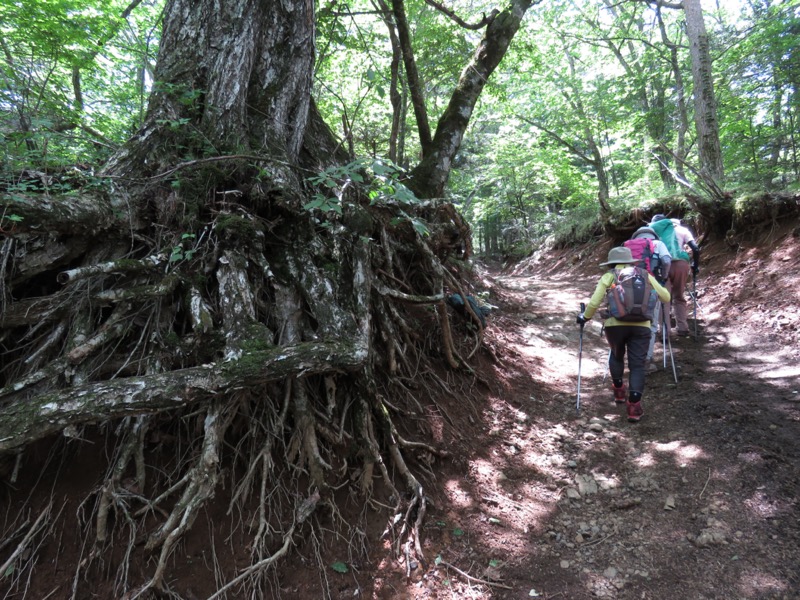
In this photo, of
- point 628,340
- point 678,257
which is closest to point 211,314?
point 628,340

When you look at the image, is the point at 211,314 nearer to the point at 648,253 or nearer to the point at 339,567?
the point at 339,567

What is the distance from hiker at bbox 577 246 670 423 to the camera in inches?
185

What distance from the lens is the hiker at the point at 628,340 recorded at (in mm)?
4707

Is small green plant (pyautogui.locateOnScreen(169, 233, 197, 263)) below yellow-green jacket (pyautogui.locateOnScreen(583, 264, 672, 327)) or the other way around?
the other way around

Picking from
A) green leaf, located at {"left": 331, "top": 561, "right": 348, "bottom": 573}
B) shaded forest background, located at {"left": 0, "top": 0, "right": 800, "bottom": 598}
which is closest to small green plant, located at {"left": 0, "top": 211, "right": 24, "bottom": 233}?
shaded forest background, located at {"left": 0, "top": 0, "right": 800, "bottom": 598}

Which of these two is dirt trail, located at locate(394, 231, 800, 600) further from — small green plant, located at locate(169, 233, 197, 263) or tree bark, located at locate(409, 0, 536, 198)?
tree bark, located at locate(409, 0, 536, 198)

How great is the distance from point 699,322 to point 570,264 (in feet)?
30.1

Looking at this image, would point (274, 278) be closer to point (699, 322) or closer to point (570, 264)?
point (699, 322)

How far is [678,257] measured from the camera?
674 cm

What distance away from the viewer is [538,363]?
673cm

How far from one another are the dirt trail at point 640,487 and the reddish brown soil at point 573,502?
13 mm

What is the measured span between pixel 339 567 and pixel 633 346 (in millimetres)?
4086

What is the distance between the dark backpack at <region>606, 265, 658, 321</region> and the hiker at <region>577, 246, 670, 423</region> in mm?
79

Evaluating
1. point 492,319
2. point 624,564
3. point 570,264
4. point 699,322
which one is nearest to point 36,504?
point 624,564
